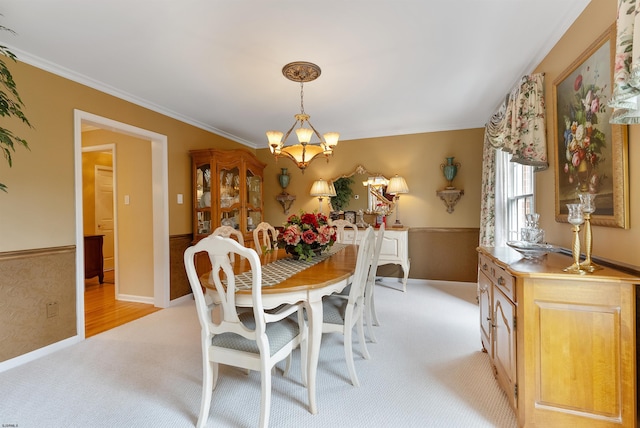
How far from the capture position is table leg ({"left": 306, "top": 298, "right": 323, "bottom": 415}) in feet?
5.51

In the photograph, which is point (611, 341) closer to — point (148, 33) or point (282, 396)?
point (282, 396)

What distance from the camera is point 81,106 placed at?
2.71m

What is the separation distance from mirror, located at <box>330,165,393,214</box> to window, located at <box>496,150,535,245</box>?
1.55 metres

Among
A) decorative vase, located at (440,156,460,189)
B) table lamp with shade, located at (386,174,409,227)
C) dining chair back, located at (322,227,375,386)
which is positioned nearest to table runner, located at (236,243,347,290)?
dining chair back, located at (322,227,375,386)

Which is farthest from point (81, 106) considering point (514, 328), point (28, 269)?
point (514, 328)

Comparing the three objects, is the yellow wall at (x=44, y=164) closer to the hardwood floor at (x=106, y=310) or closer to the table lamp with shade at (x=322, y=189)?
the hardwood floor at (x=106, y=310)

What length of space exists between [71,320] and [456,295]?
166 inches

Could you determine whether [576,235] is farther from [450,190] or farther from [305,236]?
[450,190]

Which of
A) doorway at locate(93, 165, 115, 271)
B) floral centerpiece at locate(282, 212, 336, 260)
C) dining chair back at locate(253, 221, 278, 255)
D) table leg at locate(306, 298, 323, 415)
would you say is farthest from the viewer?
doorway at locate(93, 165, 115, 271)

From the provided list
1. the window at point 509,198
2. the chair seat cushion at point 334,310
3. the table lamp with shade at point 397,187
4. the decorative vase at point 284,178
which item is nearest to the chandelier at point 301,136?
the chair seat cushion at point 334,310

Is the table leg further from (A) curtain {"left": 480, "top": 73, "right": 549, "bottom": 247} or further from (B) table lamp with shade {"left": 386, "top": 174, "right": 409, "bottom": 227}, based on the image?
(B) table lamp with shade {"left": 386, "top": 174, "right": 409, "bottom": 227}

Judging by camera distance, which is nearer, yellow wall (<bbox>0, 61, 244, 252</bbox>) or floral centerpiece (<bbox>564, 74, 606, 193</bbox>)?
floral centerpiece (<bbox>564, 74, 606, 193</bbox>)

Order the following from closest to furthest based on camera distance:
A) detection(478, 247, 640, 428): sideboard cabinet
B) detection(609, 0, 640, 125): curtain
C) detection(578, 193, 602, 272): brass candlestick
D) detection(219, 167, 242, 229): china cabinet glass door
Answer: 1. detection(609, 0, 640, 125): curtain
2. detection(478, 247, 640, 428): sideboard cabinet
3. detection(578, 193, 602, 272): brass candlestick
4. detection(219, 167, 242, 229): china cabinet glass door

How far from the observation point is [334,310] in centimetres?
209
